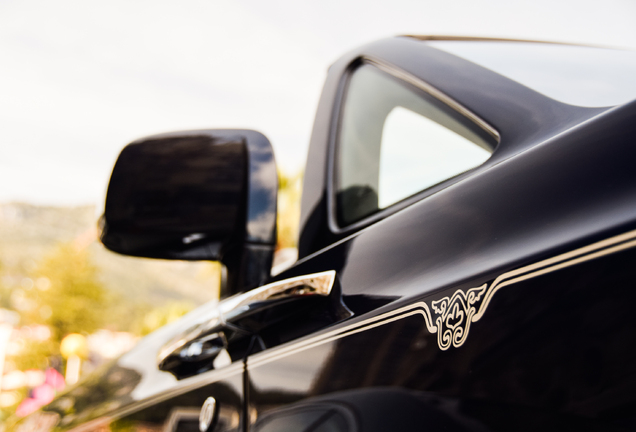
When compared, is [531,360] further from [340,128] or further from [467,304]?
[340,128]

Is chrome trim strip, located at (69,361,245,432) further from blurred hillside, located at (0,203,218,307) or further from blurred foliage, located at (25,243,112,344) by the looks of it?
blurred hillside, located at (0,203,218,307)

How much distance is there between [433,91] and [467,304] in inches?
21.2

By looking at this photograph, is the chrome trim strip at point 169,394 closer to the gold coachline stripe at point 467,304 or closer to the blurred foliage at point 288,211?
the gold coachline stripe at point 467,304

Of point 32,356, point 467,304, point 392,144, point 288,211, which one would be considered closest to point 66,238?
point 32,356

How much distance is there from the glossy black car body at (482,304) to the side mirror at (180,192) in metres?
0.22

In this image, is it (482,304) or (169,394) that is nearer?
(482,304)

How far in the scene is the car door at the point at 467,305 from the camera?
45cm

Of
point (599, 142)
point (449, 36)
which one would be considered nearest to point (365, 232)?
point (599, 142)

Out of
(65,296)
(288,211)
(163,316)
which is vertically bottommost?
(65,296)

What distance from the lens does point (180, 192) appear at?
1083mm

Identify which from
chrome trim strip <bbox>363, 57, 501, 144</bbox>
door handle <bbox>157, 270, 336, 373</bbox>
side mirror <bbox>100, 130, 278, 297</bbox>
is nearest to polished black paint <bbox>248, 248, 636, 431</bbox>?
door handle <bbox>157, 270, 336, 373</bbox>

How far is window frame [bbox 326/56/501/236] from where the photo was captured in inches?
33.5

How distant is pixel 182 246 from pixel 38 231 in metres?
117

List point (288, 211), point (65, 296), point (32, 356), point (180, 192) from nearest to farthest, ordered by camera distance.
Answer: point (180, 192) → point (288, 211) → point (32, 356) → point (65, 296)
